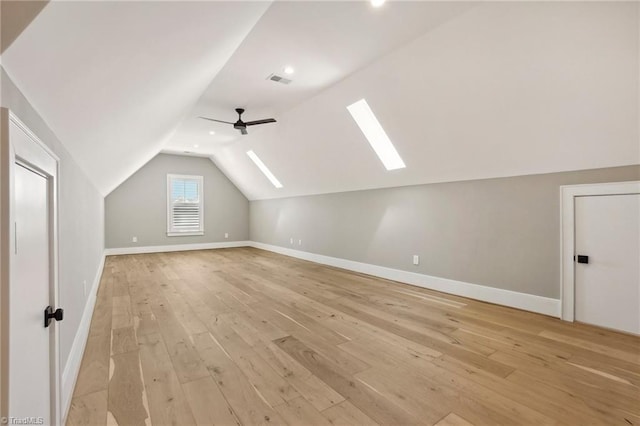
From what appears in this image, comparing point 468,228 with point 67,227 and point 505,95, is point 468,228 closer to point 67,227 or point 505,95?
point 505,95

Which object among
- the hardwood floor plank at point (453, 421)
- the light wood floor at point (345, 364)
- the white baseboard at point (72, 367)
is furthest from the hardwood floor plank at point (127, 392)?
the hardwood floor plank at point (453, 421)

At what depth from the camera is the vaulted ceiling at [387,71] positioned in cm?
132

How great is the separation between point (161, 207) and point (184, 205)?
2.01 ft

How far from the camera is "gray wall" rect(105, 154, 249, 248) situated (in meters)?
7.64

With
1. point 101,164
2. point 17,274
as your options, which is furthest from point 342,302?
point 101,164

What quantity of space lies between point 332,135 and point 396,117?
127 cm

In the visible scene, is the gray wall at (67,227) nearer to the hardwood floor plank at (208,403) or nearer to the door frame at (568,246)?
the hardwood floor plank at (208,403)

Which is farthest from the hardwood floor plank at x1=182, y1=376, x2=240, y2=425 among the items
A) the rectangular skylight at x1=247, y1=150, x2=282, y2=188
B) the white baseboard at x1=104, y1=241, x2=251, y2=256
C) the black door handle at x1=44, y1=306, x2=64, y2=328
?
the white baseboard at x1=104, y1=241, x2=251, y2=256

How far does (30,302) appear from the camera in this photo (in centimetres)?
111

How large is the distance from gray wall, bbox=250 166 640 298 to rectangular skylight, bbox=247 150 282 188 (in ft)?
6.02

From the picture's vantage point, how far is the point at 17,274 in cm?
96

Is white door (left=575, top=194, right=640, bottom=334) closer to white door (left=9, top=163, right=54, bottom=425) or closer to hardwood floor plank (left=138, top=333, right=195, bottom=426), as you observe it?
hardwood floor plank (left=138, top=333, right=195, bottom=426)

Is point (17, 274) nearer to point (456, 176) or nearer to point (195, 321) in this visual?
point (195, 321)

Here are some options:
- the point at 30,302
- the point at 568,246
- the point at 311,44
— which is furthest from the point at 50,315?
the point at 568,246
